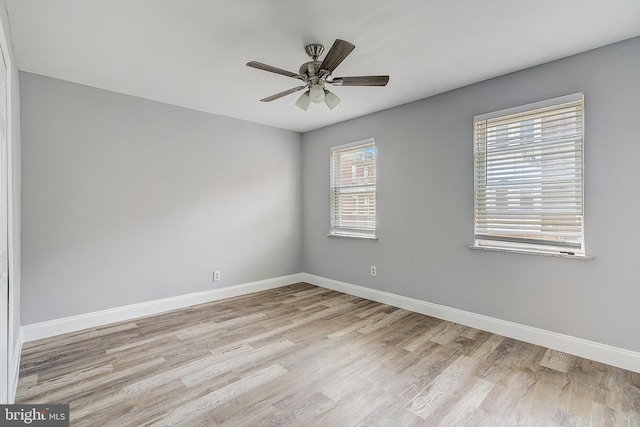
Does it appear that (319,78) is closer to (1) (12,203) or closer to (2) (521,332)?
(1) (12,203)

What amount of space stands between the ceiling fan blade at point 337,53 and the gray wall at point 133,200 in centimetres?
235

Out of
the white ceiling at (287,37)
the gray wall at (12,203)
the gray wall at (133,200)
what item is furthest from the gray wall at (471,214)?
the gray wall at (12,203)

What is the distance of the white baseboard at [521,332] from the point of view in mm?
2340

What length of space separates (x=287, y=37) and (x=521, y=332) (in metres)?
3.31

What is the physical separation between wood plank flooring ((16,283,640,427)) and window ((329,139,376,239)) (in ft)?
4.89

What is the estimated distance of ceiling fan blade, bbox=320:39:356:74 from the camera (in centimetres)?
187

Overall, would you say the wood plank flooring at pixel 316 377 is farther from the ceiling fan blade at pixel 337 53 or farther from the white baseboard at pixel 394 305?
the ceiling fan blade at pixel 337 53

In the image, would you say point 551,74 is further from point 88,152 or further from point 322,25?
point 88,152

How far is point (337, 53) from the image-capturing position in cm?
201

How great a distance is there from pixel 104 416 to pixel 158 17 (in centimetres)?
259

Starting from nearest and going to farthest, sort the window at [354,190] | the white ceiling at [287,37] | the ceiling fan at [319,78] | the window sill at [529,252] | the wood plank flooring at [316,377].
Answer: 1. the wood plank flooring at [316,377]
2. the white ceiling at [287,37]
3. the ceiling fan at [319,78]
4. the window sill at [529,252]
5. the window at [354,190]

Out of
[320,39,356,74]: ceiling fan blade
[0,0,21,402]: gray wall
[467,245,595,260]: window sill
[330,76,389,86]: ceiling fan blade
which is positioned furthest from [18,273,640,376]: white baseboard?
[320,39,356,74]: ceiling fan blade

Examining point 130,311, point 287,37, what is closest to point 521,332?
point 287,37

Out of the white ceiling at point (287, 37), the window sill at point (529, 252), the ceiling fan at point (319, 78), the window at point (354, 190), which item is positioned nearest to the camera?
the white ceiling at point (287, 37)
